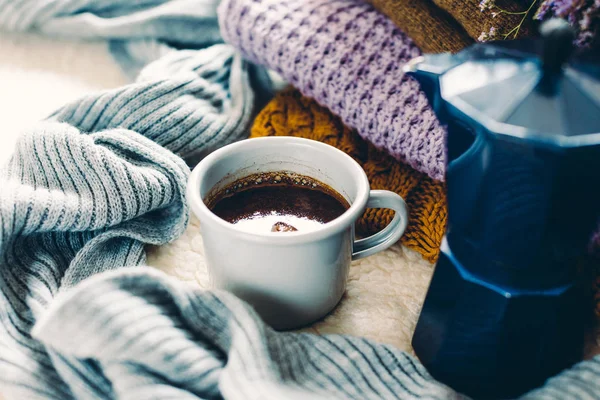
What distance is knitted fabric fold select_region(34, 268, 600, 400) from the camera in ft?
0.93

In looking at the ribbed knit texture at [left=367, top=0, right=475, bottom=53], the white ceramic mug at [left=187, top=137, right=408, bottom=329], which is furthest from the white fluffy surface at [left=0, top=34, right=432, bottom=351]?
the ribbed knit texture at [left=367, top=0, right=475, bottom=53]

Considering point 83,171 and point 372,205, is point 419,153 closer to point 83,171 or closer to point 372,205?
point 372,205

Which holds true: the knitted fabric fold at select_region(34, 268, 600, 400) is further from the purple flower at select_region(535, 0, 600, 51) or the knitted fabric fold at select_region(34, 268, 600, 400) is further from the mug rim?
the purple flower at select_region(535, 0, 600, 51)

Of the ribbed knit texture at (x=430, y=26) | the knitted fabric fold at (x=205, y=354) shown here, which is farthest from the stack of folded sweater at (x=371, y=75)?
the knitted fabric fold at (x=205, y=354)

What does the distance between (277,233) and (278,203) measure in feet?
0.22

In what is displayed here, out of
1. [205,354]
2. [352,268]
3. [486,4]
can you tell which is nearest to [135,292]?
[205,354]

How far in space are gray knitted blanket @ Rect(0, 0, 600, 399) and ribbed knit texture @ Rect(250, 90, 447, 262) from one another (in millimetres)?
37

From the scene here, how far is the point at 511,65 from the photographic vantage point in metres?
0.24

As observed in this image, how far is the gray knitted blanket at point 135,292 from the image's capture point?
0.94 ft

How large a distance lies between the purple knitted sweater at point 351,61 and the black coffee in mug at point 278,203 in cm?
6

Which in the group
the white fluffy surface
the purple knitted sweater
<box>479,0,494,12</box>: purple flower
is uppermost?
<box>479,0,494,12</box>: purple flower

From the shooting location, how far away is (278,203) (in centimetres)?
37

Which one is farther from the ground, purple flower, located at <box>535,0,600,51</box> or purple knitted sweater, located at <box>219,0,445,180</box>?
purple flower, located at <box>535,0,600,51</box>

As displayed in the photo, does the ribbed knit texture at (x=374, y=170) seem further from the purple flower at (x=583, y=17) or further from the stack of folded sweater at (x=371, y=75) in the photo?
the purple flower at (x=583, y=17)
